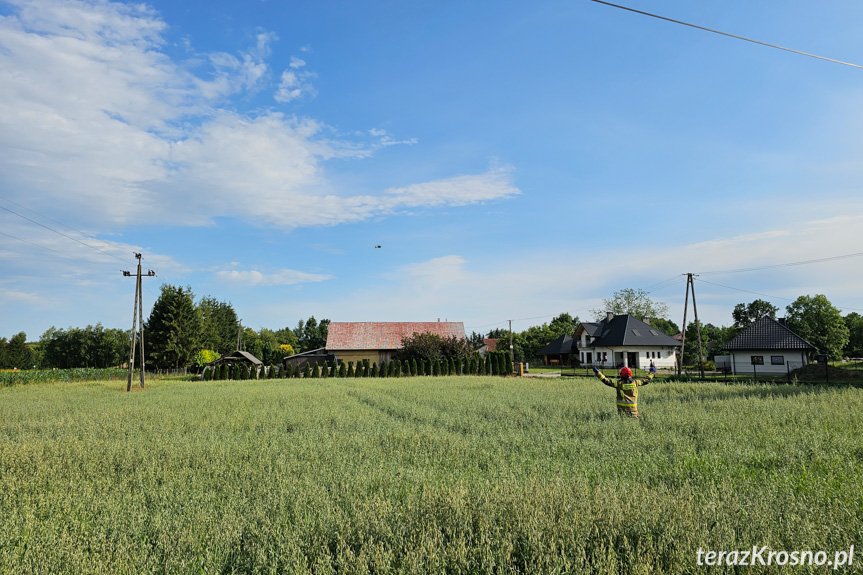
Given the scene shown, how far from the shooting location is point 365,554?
12.6 ft

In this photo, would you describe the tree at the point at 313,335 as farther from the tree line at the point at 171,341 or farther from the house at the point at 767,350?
the house at the point at 767,350

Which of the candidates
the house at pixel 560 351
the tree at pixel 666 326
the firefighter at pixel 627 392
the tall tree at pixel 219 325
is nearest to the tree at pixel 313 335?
the tall tree at pixel 219 325

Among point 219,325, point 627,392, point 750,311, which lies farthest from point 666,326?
point 627,392

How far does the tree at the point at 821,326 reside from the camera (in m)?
63.5

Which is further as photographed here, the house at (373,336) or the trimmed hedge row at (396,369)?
the house at (373,336)

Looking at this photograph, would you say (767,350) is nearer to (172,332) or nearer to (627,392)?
Result: (627,392)

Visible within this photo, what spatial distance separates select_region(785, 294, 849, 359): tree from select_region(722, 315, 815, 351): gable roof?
29.2m

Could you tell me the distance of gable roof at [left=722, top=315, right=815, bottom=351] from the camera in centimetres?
3947

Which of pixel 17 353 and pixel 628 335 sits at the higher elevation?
pixel 628 335

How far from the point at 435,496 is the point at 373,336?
1995 inches

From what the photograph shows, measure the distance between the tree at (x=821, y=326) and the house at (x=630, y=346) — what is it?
22400 millimetres

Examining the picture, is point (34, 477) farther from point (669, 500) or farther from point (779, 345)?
point (779, 345)

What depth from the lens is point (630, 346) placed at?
53.7 m

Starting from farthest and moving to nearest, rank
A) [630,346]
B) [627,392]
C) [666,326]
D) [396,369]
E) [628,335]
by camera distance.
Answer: [666,326] → [628,335] → [630,346] → [396,369] → [627,392]
